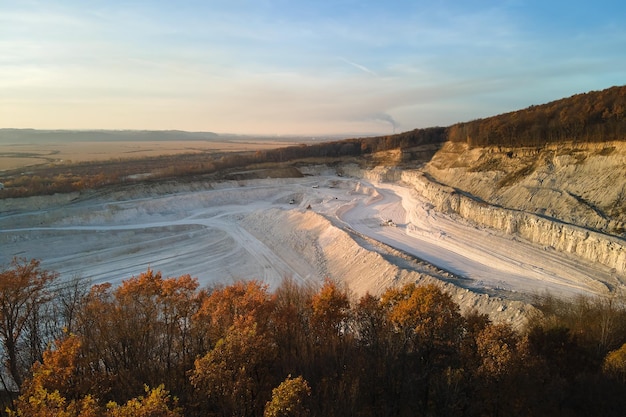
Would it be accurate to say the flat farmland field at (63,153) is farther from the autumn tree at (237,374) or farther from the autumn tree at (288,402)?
the autumn tree at (288,402)

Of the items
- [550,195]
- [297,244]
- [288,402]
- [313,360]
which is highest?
[550,195]

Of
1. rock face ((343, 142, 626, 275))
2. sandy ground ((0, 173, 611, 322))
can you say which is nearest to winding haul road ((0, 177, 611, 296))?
sandy ground ((0, 173, 611, 322))

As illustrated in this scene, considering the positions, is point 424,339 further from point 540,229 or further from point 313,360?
point 540,229

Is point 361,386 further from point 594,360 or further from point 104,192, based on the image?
point 104,192

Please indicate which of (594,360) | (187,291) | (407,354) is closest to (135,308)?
(187,291)

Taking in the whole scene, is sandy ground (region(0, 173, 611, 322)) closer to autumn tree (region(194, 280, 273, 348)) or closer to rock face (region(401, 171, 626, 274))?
rock face (region(401, 171, 626, 274))

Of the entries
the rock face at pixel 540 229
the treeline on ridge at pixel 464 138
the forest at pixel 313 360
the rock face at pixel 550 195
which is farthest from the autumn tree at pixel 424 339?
the treeline on ridge at pixel 464 138

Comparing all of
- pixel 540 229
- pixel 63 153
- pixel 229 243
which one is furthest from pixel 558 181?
pixel 63 153
